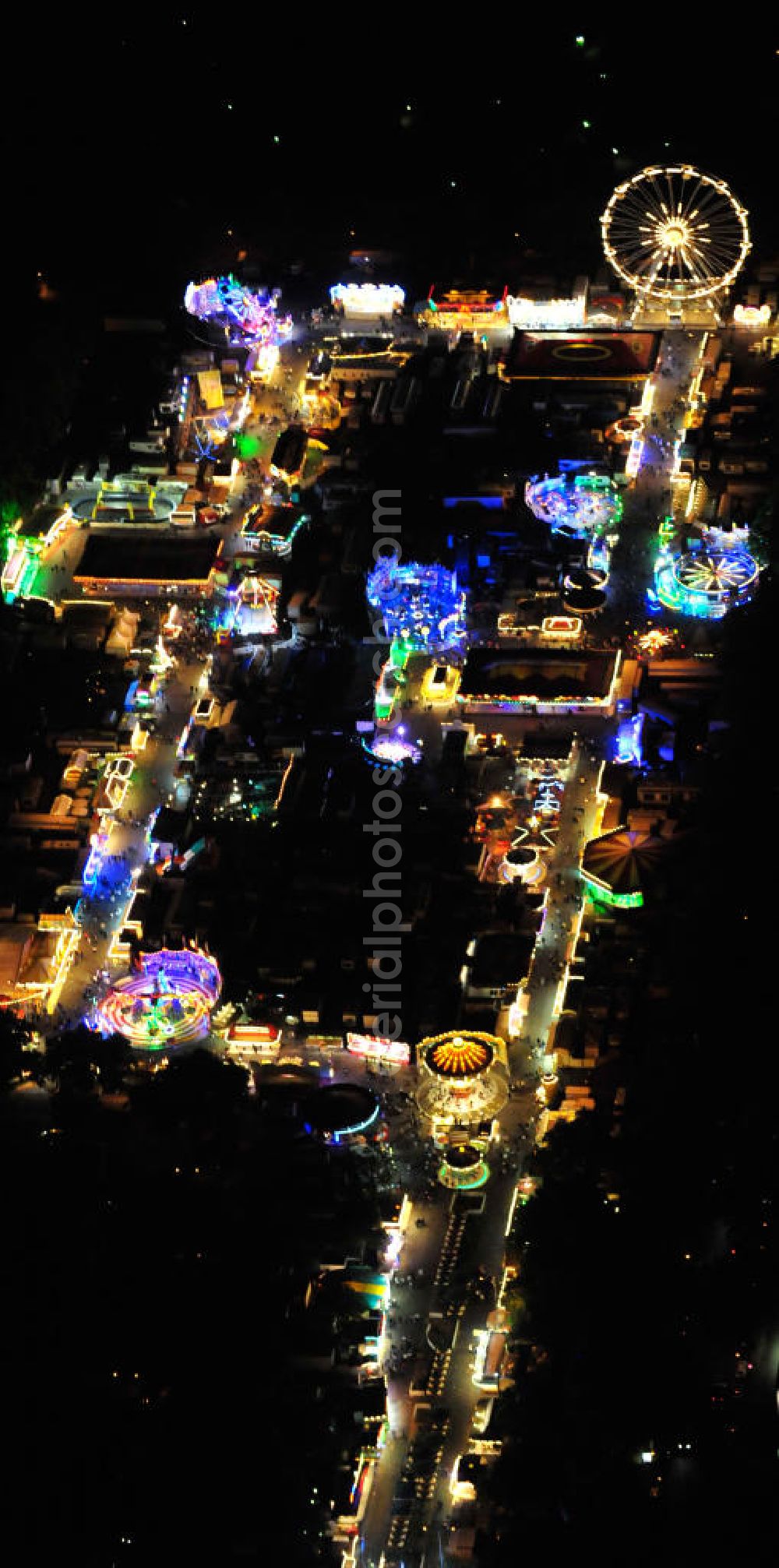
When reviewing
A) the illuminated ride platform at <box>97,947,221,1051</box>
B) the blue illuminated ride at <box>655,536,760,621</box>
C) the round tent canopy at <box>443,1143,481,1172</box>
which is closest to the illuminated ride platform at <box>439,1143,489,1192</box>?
the round tent canopy at <box>443,1143,481,1172</box>

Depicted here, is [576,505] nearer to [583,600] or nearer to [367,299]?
[583,600]

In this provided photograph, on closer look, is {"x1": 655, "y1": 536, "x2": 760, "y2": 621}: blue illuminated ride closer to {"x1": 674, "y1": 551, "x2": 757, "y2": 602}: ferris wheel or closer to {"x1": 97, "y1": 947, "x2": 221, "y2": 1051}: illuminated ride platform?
{"x1": 674, "y1": 551, "x2": 757, "y2": 602}: ferris wheel

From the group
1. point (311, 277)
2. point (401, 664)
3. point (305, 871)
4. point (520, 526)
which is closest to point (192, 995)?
point (305, 871)

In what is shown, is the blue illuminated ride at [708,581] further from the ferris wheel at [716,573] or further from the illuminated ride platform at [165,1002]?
the illuminated ride platform at [165,1002]

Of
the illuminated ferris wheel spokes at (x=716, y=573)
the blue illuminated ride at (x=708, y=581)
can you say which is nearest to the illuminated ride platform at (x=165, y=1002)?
the blue illuminated ride at (x=708, y=581)

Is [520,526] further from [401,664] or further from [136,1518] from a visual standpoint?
[136,1518]
